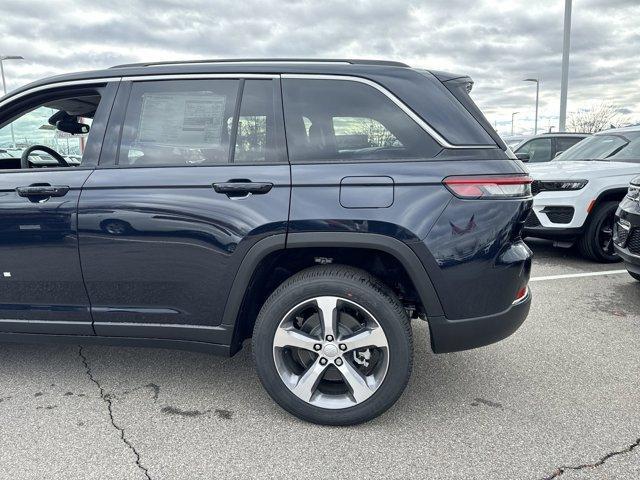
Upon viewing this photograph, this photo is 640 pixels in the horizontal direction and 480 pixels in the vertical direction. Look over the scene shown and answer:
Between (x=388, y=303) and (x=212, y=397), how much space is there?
122 centimetres

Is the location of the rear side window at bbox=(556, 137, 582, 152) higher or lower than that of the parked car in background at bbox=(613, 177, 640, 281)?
higher

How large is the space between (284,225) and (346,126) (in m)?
0.62

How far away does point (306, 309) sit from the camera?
8.77 ft

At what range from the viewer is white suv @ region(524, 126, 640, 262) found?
5777mm

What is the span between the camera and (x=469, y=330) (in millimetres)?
2535

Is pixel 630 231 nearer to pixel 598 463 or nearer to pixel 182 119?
pixel 598 463

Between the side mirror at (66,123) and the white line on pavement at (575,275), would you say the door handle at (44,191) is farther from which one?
the white line on pavement at (575,275)

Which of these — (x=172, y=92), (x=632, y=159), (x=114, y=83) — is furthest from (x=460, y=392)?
(x=632, y=159)

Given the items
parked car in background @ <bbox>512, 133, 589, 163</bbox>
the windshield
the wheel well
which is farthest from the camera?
parked car in background @ <bbox>512, 133, 589, 163</bbox>

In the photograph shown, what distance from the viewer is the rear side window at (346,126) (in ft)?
8.31

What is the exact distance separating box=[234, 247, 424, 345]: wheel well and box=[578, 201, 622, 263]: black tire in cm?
403

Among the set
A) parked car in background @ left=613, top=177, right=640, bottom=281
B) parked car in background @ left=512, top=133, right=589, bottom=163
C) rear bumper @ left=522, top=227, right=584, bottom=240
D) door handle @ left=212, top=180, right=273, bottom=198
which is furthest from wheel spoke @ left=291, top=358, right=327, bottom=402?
parked car in background @ left=512, top=133, right=589, bottom=163

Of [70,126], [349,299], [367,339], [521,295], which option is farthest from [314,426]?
[70,126]

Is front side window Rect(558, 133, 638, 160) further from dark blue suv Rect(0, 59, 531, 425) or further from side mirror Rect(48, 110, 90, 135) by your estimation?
side mirror Rect(48, 110, 90, 135)
